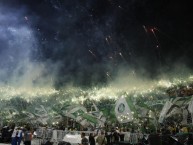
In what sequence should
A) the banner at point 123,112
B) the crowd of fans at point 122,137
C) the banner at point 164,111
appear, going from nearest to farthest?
the crowd of fans at point 122,137, the banner at point 164,111, the banner at point 123,112

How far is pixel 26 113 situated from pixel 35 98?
1156cm

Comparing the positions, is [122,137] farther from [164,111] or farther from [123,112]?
[164,111]

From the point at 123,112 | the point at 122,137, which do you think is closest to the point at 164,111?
the point at 123,112

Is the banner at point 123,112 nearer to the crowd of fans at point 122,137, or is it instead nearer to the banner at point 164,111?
the crowd of fans at point 122,137

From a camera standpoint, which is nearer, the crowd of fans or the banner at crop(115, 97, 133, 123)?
the crowd of fans

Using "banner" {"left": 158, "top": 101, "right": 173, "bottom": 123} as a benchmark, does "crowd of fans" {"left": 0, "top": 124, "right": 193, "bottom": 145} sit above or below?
below

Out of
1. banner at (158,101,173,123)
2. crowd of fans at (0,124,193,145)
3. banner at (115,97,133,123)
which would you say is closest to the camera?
crowd of fans at (0,124,193,145)

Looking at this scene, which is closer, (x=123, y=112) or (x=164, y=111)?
(x=164, y=111)

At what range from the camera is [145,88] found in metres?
41.6

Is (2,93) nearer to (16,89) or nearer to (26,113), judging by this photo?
(16,89)

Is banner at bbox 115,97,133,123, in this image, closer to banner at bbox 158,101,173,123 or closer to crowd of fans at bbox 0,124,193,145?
crowd of fans at bbox 0,124,193,145

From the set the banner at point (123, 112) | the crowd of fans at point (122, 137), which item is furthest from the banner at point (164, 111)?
the banner at point (123, 112)

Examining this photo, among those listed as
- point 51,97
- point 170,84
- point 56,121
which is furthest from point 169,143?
point 51,97

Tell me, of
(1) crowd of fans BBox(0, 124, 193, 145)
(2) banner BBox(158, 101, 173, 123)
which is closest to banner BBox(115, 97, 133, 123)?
(1) crowd of fans BBox(0, 124, 193, 145)
